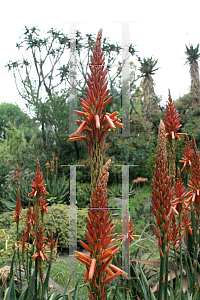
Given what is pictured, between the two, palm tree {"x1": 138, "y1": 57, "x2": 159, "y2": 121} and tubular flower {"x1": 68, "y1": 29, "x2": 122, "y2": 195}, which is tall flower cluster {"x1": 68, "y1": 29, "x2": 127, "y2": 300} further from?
palm tree {"x1": 138, "y1": 57, "x2": 159, "y2": 121}

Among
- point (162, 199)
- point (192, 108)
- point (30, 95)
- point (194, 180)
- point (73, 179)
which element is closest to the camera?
point (162, 199)

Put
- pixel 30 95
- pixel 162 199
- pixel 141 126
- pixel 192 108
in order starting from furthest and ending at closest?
pixel 192 108 → pixel 30 95 → pixel 141 126 → pixel 162 199

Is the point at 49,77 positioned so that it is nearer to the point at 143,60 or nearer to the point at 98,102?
the point at 143,60

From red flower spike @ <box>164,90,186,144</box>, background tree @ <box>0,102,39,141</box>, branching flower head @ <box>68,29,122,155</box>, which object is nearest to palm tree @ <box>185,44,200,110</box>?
background tree @ <box>0,102,39,141</box>

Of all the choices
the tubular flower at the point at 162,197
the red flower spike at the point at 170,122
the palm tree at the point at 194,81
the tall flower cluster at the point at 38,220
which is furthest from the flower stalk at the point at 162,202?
the palm tree at the point at 194,81

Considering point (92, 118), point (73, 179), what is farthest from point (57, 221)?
point (92, 118)

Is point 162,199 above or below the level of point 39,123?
below

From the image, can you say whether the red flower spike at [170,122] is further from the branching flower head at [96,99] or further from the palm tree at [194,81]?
the palm tree at [194,81]

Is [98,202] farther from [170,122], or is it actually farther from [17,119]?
[17,119]

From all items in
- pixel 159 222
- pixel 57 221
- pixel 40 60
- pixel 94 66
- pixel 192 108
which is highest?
pixel 40 60

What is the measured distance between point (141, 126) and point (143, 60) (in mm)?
2722

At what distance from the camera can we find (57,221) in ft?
14.1

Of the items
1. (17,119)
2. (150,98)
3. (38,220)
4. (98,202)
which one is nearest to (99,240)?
(98,202)

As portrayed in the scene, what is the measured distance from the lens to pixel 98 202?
0.61 meters
